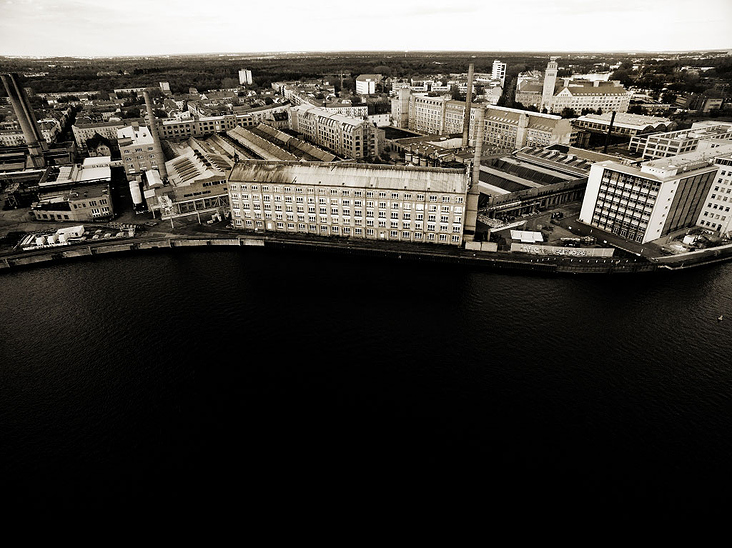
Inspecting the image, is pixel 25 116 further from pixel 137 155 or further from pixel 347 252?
pixel 347 252

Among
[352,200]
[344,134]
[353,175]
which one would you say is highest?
[353,175]

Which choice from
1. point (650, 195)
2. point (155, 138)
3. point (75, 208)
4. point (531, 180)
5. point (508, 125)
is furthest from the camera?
point (508, 125)

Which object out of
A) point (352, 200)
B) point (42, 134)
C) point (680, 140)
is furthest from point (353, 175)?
point (42, 134)

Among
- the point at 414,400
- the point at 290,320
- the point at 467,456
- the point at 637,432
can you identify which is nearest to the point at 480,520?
the point at 467,456

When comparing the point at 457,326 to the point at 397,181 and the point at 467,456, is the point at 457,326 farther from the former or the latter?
the point at 397,181

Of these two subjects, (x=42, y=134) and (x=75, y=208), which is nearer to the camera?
(x=75, y=208)

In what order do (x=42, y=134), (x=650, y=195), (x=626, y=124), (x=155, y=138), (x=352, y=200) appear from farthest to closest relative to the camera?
(x=42, y=134), (x=626, y=124), (x=155, y=138), (x=352, y=200), (x=650, y=195)

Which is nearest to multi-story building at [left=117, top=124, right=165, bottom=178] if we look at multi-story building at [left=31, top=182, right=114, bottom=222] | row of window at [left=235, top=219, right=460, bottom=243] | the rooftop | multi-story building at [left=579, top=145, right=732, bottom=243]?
multi-story building at [left=31, top=182, right=114, bottom=222]

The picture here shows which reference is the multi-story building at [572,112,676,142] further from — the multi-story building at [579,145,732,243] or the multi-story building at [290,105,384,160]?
the multi-story building at [290,105,384,160]
